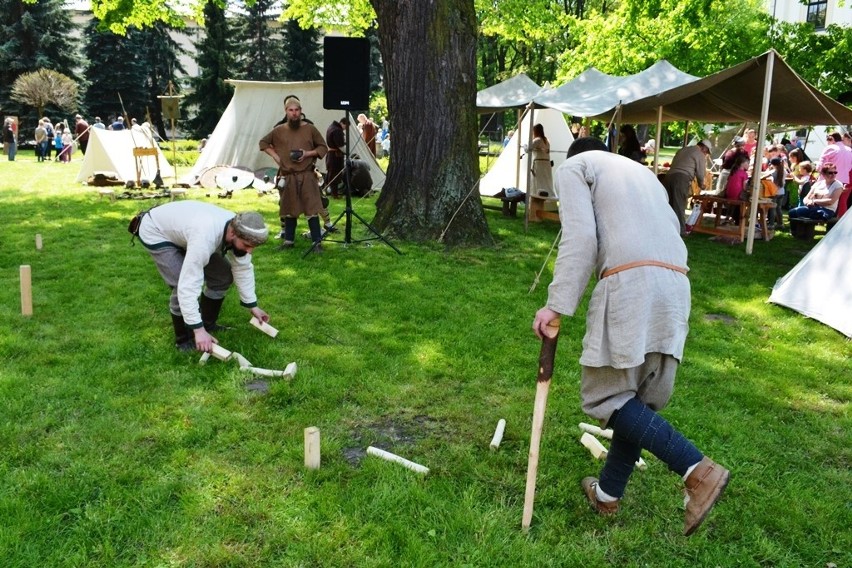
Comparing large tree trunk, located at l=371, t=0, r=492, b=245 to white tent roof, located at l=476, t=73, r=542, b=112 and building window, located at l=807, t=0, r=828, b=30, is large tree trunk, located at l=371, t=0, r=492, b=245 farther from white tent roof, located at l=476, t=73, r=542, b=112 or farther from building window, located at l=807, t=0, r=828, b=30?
building window, located at l=807, t=0, r=828, b=30

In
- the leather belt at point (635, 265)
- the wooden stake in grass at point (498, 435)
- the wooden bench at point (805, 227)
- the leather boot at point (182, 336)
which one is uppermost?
the leather belt at point (635, 265)

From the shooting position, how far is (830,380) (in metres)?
4.89

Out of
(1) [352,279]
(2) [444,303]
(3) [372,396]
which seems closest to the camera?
(3) [372,396]

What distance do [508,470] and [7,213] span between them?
1055cm

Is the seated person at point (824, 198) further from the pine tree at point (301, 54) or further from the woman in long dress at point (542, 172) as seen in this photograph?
the pine tree at point (301, 54)

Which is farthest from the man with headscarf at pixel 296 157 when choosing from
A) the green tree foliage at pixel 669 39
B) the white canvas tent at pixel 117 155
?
the green tree foliage at pixel 669 39

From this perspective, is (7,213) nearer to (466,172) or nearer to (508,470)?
(466,172)

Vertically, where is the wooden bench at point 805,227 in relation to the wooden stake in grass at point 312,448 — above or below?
above

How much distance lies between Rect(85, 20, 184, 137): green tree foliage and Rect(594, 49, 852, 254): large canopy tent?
30600mm

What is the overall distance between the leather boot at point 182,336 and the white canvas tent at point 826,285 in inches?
217

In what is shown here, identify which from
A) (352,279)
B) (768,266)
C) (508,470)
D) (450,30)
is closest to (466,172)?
(450,30)

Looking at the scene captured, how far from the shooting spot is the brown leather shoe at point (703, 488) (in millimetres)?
2672

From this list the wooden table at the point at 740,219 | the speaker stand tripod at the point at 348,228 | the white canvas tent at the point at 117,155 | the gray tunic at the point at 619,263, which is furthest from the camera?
the white canvas tent at the point at 117,155

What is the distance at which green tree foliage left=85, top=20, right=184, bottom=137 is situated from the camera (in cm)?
3550
